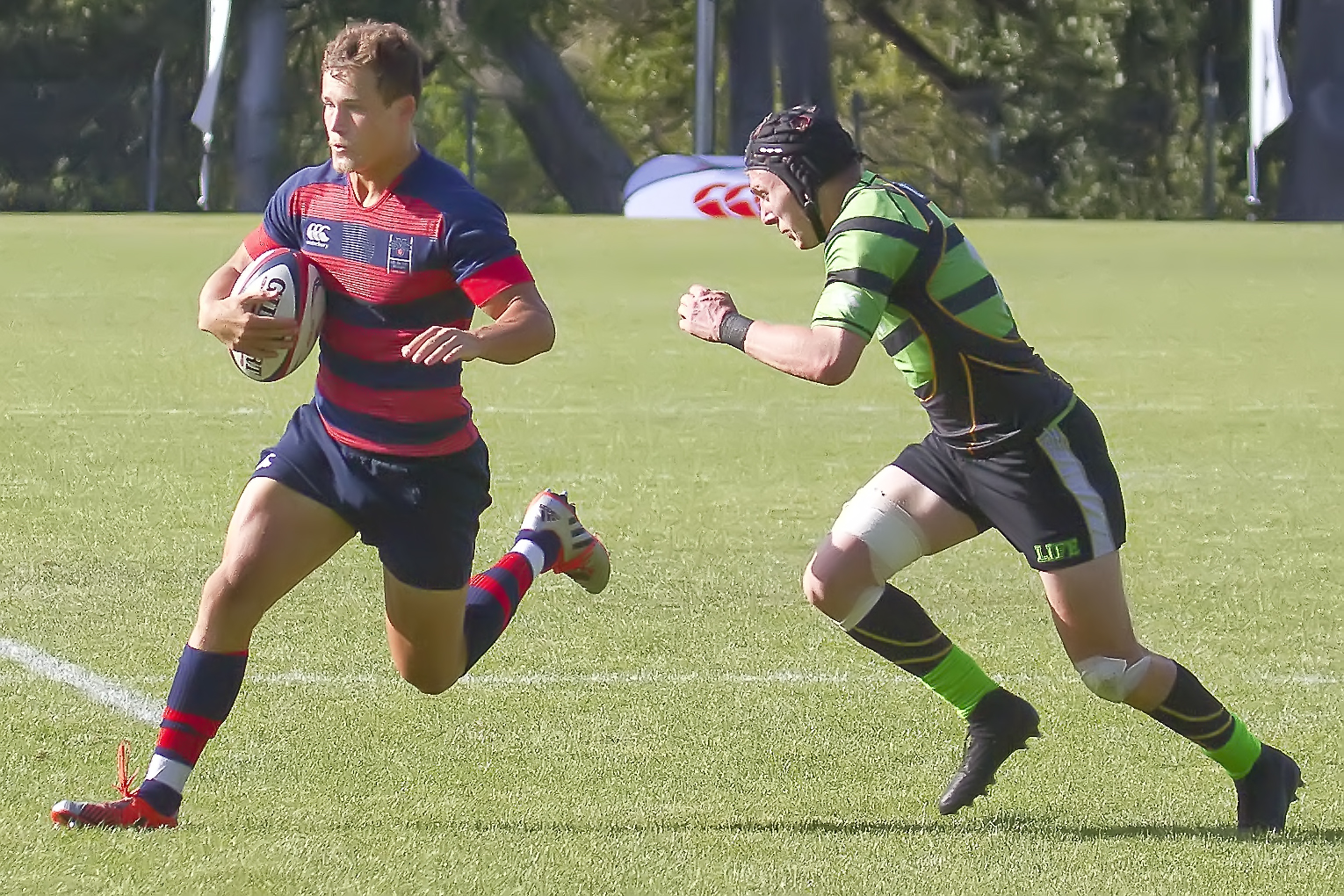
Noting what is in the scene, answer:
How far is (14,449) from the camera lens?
1234cm

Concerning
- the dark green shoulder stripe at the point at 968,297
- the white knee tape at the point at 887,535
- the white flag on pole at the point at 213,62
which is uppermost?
the dark green shoulder stripe at the point at 968,297

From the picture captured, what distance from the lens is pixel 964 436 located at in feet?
18.7

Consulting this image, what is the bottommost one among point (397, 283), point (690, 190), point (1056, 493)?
point (690, 190)

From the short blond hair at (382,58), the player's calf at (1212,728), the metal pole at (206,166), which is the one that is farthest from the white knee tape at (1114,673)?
the metal pole at (206,166)

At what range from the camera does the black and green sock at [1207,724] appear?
5641mm

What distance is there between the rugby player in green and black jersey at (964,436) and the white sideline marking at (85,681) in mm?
2252

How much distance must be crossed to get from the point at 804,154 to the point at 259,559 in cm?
167

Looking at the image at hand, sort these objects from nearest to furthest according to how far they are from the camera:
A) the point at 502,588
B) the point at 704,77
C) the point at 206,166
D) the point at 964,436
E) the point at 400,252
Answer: the point at 400,252, the point at 964,436, the point at 502,588, the point at 704,77, the point at 206,166

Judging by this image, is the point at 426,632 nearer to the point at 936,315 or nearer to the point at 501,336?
the point at 501,336

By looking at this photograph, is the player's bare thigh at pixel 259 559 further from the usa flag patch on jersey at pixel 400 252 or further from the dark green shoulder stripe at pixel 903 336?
the dark green shoulder stripe at pixel 903 336

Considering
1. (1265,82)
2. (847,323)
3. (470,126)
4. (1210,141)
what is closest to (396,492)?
(847,323)

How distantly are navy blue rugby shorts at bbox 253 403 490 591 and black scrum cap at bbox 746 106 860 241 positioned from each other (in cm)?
104

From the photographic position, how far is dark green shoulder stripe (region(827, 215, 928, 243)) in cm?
534

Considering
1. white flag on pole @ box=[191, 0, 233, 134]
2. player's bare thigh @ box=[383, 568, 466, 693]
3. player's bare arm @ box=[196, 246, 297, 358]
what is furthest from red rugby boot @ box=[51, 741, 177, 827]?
white flag on pole @ box=[191, 0, 233, 134]
